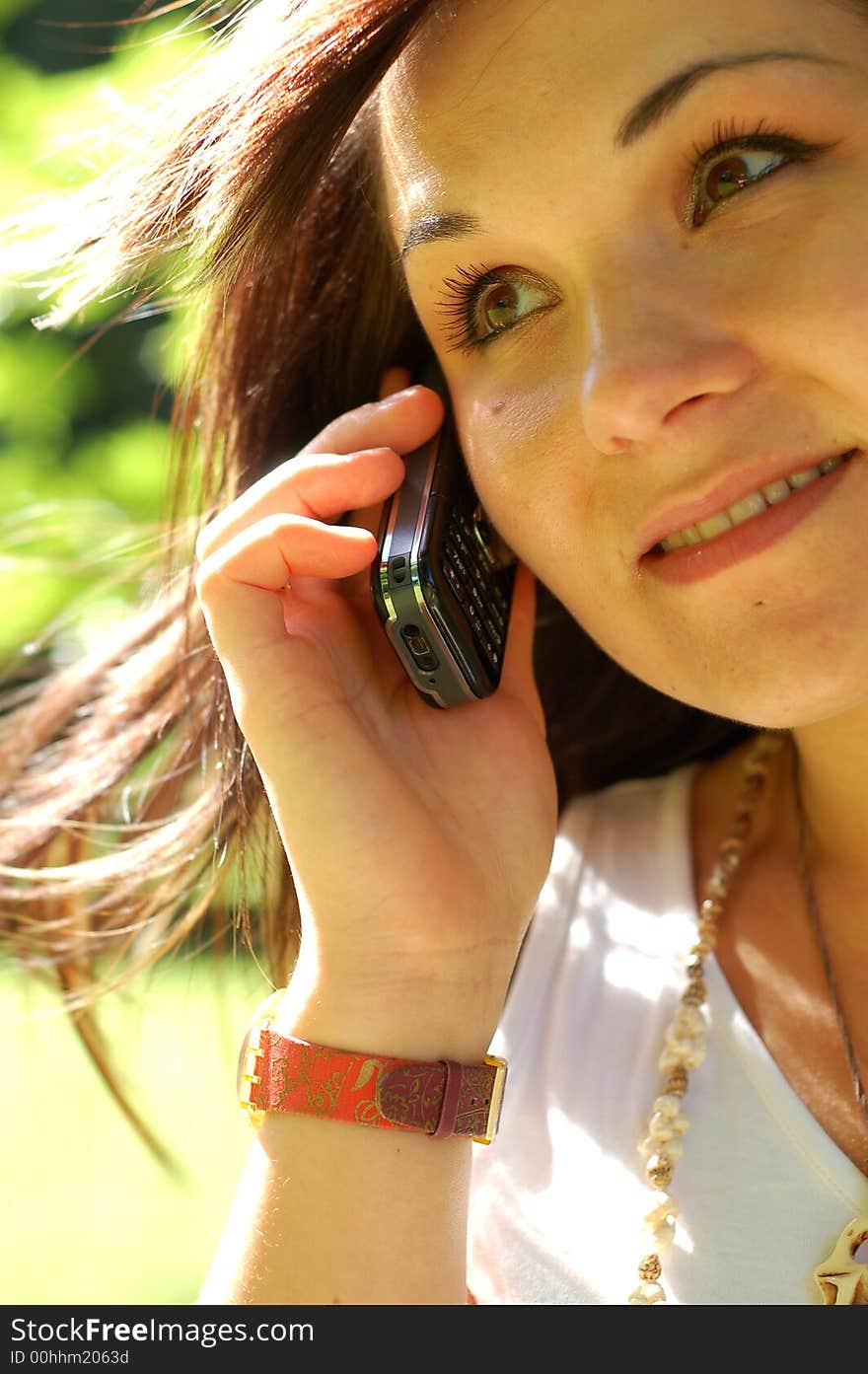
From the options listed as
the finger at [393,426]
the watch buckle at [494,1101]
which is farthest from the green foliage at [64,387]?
the watch buckle at [494,1101]

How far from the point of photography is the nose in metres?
1.33

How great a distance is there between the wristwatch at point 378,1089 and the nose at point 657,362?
0.73 meters

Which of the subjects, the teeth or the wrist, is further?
the wrist

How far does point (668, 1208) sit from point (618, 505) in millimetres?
806

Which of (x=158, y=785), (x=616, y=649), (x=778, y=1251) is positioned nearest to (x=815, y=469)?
(x=616, y=649)

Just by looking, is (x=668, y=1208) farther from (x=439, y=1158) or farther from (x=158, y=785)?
(x=158, y=785)

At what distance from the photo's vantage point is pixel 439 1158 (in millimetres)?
1546

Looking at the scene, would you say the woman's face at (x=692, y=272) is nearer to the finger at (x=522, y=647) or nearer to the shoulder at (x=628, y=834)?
the finger at (x=522, y=647)

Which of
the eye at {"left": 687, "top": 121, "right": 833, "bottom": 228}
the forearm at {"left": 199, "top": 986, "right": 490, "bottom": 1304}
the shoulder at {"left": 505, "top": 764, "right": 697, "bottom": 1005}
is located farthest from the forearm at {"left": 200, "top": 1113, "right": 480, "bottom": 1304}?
the eye at {"left": 687, "top": 121, "right": 833, "bottom": 228}

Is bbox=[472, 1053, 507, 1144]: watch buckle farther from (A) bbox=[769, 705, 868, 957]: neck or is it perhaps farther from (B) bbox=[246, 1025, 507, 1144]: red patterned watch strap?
(A) bbox=[769, 705, 868, 957]: neck

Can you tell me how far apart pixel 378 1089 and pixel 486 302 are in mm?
933

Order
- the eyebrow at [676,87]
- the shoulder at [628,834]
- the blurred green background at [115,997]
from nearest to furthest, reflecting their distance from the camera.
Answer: the eyebrow at [676,87] → the shoulder at [628,834] → the blurred green background at [115,997]

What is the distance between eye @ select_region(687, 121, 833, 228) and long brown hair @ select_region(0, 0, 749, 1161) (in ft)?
1.32

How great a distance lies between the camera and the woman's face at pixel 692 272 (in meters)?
1.33
